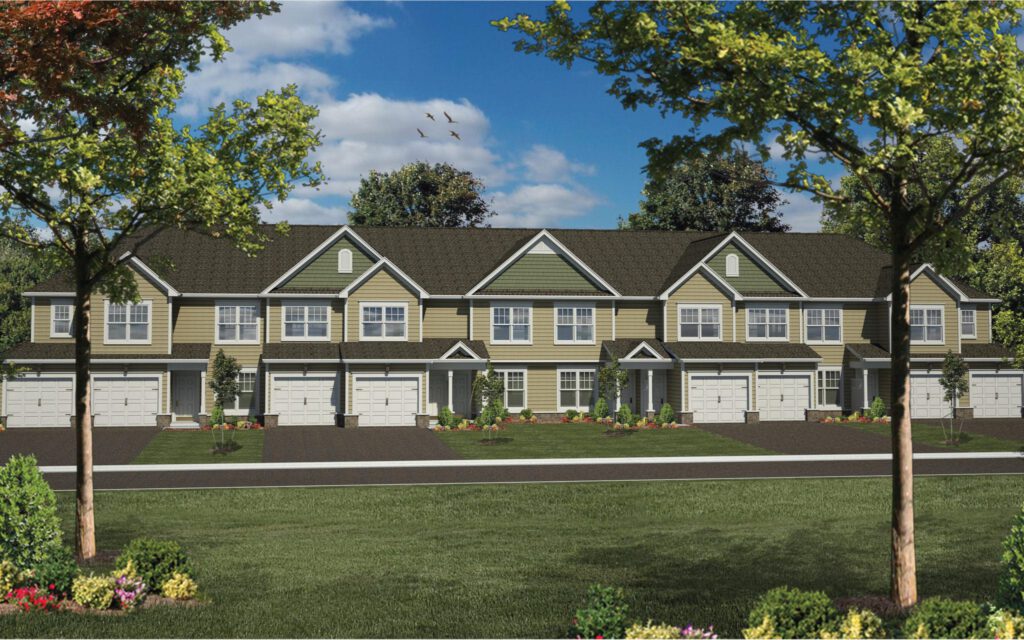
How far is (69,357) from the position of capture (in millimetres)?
40875

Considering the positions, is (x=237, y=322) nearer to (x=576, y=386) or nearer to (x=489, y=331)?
(x=489, y=331)

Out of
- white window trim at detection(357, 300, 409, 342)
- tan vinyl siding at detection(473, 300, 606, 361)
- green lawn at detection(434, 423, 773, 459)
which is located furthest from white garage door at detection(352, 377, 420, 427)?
tan vinyl siding at detection(473, 300, 606, 361)

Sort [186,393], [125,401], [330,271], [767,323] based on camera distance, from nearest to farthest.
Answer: [125,401]
[186,393]
[330,271]
[767,323]

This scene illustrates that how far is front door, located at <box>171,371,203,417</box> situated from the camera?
4341 cm

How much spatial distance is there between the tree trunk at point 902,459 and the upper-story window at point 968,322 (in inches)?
1658

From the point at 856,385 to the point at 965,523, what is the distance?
2997cm

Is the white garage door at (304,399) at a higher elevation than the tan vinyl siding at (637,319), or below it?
below

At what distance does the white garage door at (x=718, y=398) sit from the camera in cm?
4491

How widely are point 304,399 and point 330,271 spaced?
6209mm

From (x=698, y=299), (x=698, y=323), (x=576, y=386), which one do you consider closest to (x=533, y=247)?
(x=576, y=386)

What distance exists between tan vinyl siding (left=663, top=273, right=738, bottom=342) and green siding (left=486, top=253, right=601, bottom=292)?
406 centimetres

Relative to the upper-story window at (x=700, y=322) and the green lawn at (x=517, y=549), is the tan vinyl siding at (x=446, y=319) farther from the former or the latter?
the green lawn at (x=517, y=549)

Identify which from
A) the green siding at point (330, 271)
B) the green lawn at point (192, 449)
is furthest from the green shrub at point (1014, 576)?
the green siding at point (330, 271)

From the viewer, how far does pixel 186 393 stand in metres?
43.5
